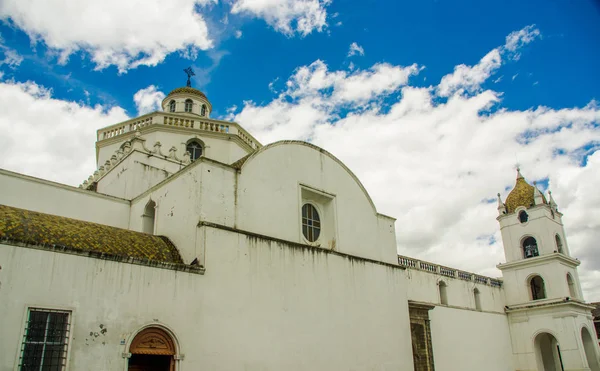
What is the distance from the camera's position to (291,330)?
1177 cm

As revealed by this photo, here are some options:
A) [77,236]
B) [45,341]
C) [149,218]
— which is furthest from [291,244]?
[45,341]

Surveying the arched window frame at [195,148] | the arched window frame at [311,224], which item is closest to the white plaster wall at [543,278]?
the arched window frame at [311,224]

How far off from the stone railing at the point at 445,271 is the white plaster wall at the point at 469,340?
1680 mm

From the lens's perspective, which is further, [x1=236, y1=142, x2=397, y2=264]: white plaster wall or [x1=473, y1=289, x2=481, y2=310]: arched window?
[x1=473, y1=289, x2=481, y2=310]: arched window

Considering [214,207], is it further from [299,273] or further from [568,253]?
[568,253]

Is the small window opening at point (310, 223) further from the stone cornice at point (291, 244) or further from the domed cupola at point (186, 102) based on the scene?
the domed cupola at point (186, 102)

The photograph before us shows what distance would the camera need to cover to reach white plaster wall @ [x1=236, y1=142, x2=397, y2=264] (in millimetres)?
12516

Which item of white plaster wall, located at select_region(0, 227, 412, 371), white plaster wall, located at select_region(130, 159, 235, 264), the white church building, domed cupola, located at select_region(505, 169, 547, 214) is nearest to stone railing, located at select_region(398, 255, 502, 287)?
the white church building

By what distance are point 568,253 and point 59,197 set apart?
82.4 feet

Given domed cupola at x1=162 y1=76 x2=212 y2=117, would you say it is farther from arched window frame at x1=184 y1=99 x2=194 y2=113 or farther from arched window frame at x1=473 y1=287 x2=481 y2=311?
arched window frame at x1=473 y1=287 x2=481 y2=311

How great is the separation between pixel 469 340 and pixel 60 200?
17997 millimetres

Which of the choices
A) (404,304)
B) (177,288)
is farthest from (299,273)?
(404,304)

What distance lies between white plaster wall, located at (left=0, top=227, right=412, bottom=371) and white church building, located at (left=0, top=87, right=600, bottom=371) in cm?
3

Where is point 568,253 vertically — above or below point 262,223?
above
